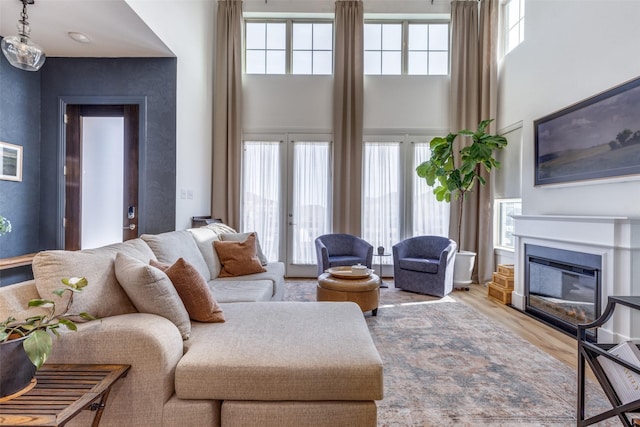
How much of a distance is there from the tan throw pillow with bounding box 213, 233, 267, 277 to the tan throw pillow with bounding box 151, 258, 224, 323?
1.35 m

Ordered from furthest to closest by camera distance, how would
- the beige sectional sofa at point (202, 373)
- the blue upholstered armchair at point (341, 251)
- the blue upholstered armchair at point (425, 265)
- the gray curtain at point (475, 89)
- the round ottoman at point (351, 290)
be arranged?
the gray curtain at point (475, 89) → the blue upholstered armchair at point (341, 251) → the blue upholstered armchair at point (425, 265) → the round ottoman at point (351, 290) → the beige sectional sofa at point (202, 373)

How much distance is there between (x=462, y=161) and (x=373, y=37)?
8.47 feet

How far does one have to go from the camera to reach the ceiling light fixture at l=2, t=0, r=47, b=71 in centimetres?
232

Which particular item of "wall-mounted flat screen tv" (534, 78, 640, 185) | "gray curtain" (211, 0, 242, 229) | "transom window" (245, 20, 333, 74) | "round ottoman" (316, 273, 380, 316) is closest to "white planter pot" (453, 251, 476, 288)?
"wall-mounted flat screen tv" (534, 78, 640, 185)

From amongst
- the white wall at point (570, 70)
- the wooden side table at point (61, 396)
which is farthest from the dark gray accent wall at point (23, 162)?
the white wall at point (570, 70)

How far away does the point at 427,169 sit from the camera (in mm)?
4555

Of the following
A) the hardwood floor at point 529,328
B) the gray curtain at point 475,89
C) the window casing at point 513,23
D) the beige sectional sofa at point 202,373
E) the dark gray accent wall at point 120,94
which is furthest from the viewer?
the gray curtain at point 475,89

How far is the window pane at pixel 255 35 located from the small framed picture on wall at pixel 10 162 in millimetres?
3528

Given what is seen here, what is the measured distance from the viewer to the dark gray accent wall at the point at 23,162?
10.0 ft

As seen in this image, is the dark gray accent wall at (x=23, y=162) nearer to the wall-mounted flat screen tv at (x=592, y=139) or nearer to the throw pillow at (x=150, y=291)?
the throw pillow at (x=150, y=291)

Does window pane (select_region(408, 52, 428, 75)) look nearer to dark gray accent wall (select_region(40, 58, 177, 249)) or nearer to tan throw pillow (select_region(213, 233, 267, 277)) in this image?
dark gray accent wall (select_region(40, 58, 177, 249))

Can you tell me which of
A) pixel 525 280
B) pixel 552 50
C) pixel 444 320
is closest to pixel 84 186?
pixel 444 320

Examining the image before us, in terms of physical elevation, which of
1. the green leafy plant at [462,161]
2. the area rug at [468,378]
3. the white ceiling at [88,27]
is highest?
the white ceiling at [88,27]

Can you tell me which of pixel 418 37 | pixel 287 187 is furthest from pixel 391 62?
pixel 287 187
